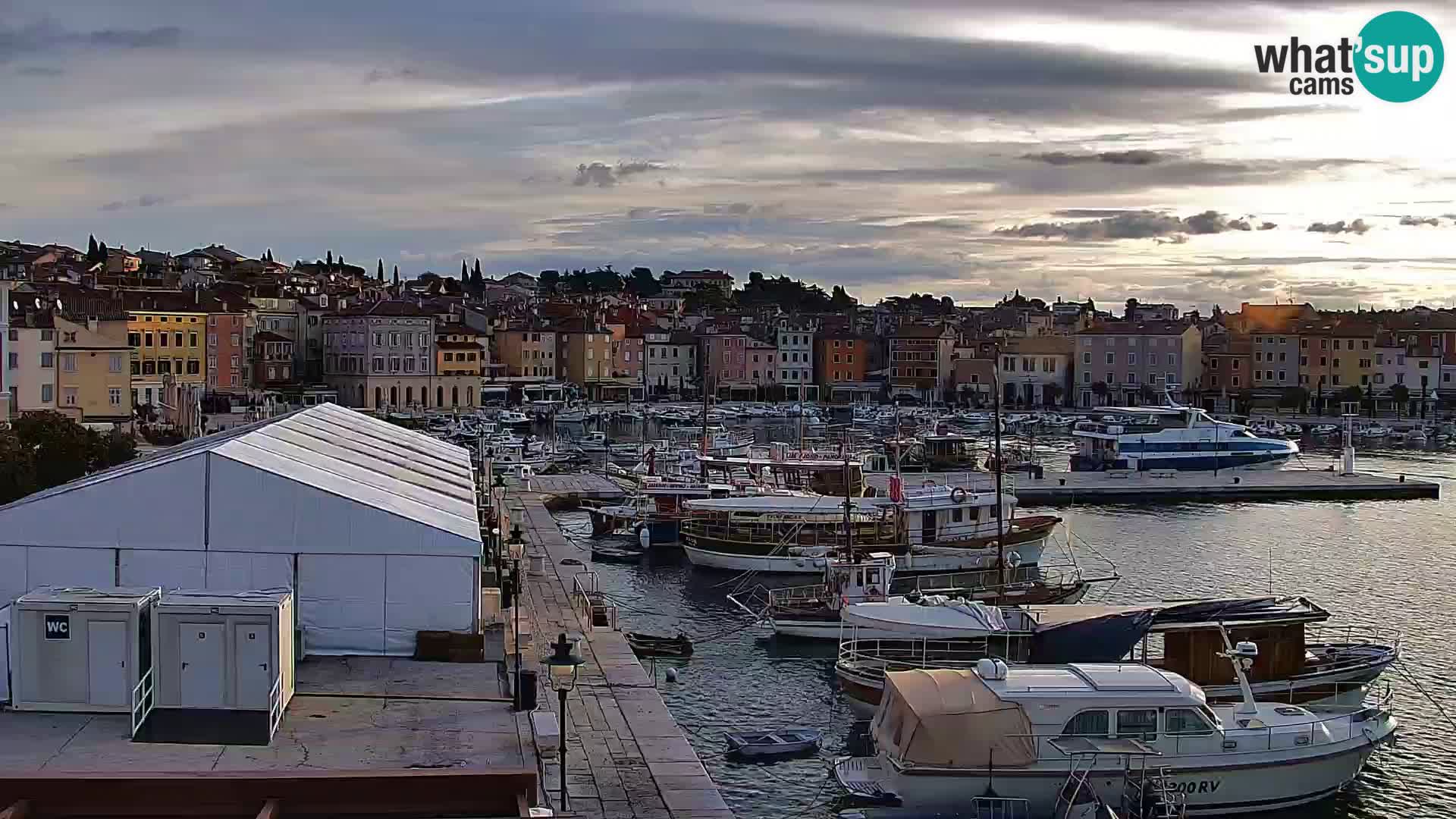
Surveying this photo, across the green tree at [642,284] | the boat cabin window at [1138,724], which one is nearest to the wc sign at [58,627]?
the boat cabin window at [1138,724]

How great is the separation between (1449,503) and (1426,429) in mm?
33622

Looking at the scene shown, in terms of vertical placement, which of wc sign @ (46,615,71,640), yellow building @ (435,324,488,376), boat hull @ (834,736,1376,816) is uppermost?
yellow building @ (435,324,488,376)

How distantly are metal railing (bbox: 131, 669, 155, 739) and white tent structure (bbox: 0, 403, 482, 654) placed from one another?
2843 millimetres

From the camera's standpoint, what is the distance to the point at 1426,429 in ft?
258

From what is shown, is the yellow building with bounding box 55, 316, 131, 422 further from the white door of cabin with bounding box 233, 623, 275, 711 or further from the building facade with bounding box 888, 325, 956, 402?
the building facade with bounding box 888, 325, 956, 402

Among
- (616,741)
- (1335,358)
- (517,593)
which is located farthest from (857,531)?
(1335,358)

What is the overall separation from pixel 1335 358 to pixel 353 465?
277 ft

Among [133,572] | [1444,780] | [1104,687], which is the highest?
[133,572]

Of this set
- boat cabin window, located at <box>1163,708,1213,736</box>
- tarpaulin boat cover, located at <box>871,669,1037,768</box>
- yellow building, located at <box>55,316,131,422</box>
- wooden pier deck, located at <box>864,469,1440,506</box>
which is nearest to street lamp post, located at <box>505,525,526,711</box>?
tarpaulin boat cover, located at <box>871,669,1037,768</box>

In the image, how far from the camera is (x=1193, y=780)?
16.2 metres

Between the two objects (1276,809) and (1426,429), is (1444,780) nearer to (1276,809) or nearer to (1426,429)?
(1276,809)

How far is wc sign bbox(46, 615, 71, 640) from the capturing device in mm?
13320

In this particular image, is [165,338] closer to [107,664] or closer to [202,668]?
[107,664]

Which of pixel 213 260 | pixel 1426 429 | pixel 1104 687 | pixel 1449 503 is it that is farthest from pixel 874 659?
pixel 213 260
